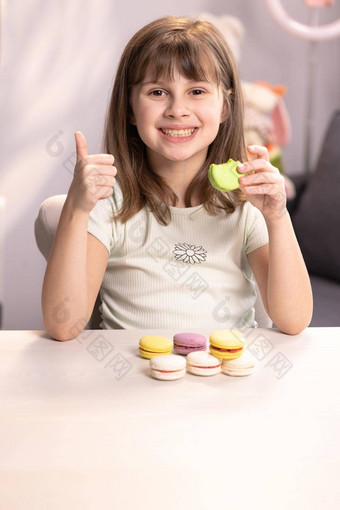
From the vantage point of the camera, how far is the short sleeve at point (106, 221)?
125 centimetres

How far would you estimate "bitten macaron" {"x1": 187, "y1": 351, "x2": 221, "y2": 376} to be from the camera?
929mm

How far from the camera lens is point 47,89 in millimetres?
3039

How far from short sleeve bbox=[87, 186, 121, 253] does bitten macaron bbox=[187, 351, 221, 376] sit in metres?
0.39

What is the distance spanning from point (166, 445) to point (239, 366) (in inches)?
7.6

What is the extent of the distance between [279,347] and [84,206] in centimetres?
37

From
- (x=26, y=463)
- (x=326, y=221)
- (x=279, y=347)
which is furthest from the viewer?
(x=326, y=221)

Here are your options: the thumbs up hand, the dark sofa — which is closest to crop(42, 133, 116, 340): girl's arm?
the thumbs up hand

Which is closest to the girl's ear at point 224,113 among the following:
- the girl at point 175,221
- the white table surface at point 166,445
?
the girl at point 175,221

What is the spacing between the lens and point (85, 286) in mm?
1164

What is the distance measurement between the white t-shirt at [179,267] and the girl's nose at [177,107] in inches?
7.7

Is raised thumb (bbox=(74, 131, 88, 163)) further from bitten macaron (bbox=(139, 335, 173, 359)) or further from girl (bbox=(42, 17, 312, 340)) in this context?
bitten macaron (bbox=(139, 335, 173, 359))

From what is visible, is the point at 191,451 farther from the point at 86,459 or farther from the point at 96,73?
the point at 96,73

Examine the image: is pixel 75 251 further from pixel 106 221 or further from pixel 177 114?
pixel 177 114

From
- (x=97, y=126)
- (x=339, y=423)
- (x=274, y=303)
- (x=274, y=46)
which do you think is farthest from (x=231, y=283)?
(x=274, y=46)
